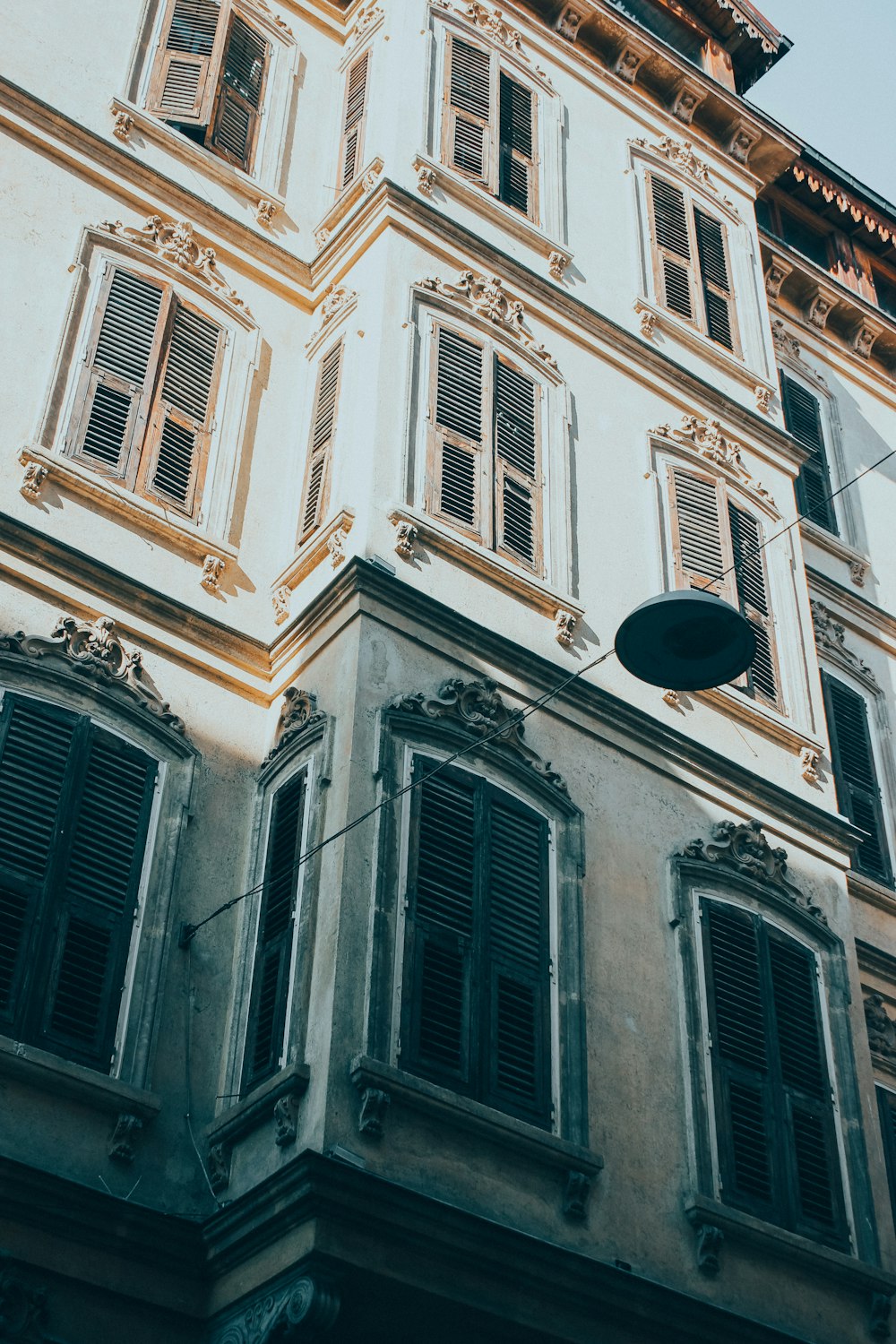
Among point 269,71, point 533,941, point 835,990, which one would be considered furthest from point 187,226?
point 835,990

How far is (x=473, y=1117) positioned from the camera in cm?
1119

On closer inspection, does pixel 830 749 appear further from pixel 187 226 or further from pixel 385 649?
pixel 187 226

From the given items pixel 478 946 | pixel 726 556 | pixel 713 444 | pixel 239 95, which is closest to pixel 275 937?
pixel 478 946

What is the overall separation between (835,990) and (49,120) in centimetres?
998

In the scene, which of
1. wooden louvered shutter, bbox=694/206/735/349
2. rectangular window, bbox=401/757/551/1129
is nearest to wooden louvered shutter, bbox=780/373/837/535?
wooden louvered shutter, bbox=694/206/735/349

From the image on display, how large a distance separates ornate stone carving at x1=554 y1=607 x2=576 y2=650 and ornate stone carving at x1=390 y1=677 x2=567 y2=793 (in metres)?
1.10

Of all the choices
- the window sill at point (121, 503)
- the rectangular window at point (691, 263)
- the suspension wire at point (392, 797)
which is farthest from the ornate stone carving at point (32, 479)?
the rectangular window at point (691, 263)

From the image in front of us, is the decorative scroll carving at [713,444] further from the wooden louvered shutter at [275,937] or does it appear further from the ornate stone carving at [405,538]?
the wooden louvered shutter at [275,937]

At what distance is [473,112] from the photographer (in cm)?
1856

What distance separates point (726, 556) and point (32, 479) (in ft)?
21.2

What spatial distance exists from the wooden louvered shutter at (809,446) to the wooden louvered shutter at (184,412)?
25.7 ft

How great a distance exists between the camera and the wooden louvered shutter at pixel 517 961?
11.8m

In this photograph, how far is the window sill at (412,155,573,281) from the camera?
17.2 m

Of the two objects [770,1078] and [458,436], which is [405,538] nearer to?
[458,436]
